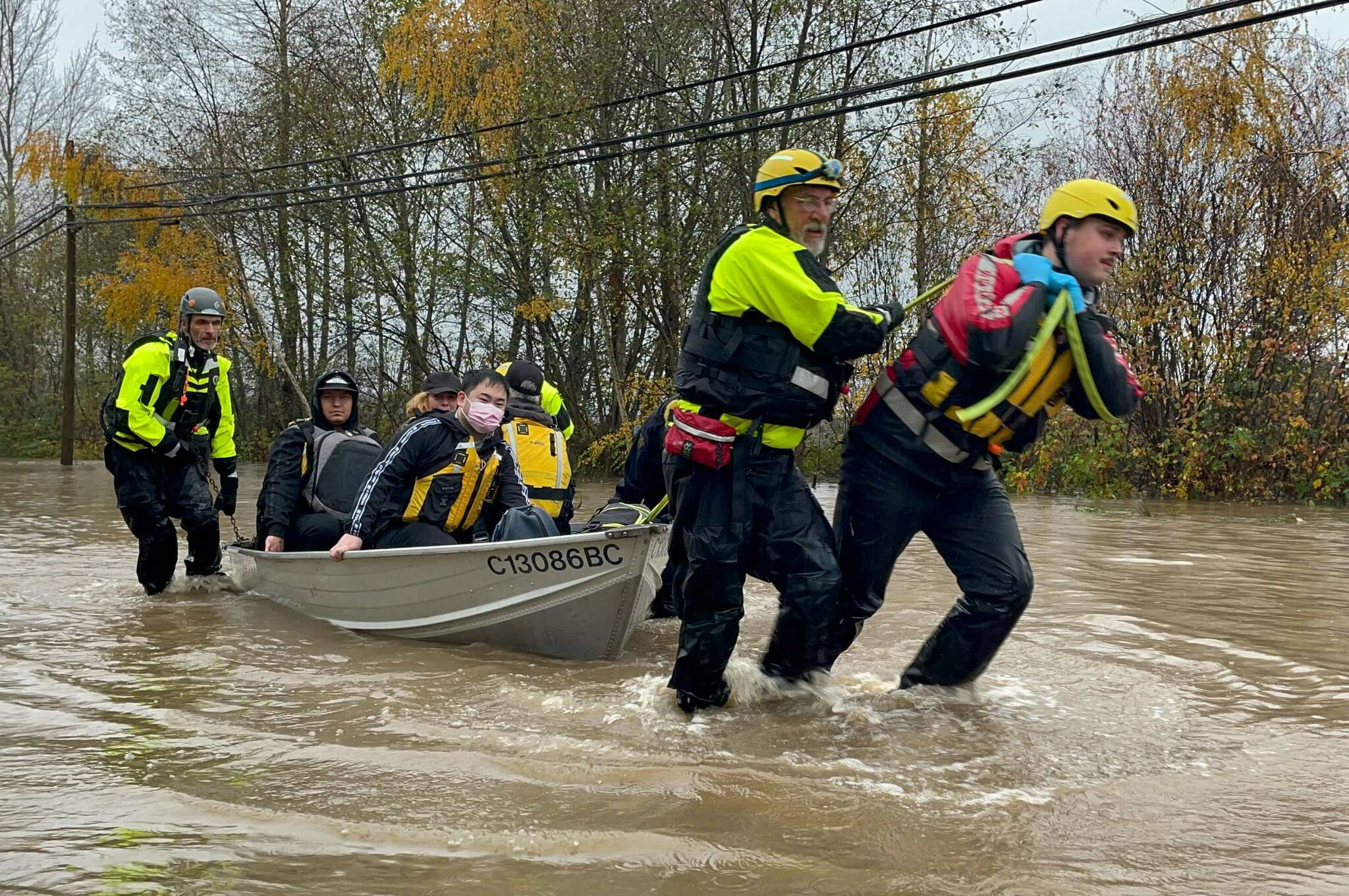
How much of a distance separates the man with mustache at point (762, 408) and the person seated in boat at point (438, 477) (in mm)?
2463

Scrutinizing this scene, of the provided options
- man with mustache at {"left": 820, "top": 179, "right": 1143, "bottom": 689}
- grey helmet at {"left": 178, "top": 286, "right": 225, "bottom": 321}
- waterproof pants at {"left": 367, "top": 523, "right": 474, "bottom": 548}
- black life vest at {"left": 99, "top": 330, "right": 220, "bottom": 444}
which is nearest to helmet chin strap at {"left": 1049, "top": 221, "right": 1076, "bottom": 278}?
man with mustache at {"left": 820, "top": 179, "right": 1143, "bottom": 689}

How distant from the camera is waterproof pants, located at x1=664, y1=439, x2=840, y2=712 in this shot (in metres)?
4.46

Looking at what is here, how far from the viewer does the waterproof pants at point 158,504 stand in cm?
781

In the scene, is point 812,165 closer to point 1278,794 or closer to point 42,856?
point 1278,794

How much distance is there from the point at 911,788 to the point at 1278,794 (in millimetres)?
1118

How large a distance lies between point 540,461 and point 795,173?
3534 millimetres

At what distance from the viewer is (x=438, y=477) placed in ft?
22.6

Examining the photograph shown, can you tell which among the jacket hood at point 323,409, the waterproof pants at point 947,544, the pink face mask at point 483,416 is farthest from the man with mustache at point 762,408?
the jacket hood at point 323,409

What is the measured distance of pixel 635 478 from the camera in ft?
23.4

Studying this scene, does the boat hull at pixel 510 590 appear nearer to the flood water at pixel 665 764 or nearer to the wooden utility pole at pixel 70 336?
the flood water at pixel 665 764

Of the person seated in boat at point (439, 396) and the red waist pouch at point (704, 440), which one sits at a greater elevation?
the person seated in boat at point (439, 396)

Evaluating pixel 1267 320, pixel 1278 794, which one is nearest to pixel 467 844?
pixel 1278 794

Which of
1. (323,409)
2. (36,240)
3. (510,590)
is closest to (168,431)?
(323,409)

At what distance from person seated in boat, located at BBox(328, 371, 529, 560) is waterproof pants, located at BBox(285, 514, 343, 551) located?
2.93 feet
